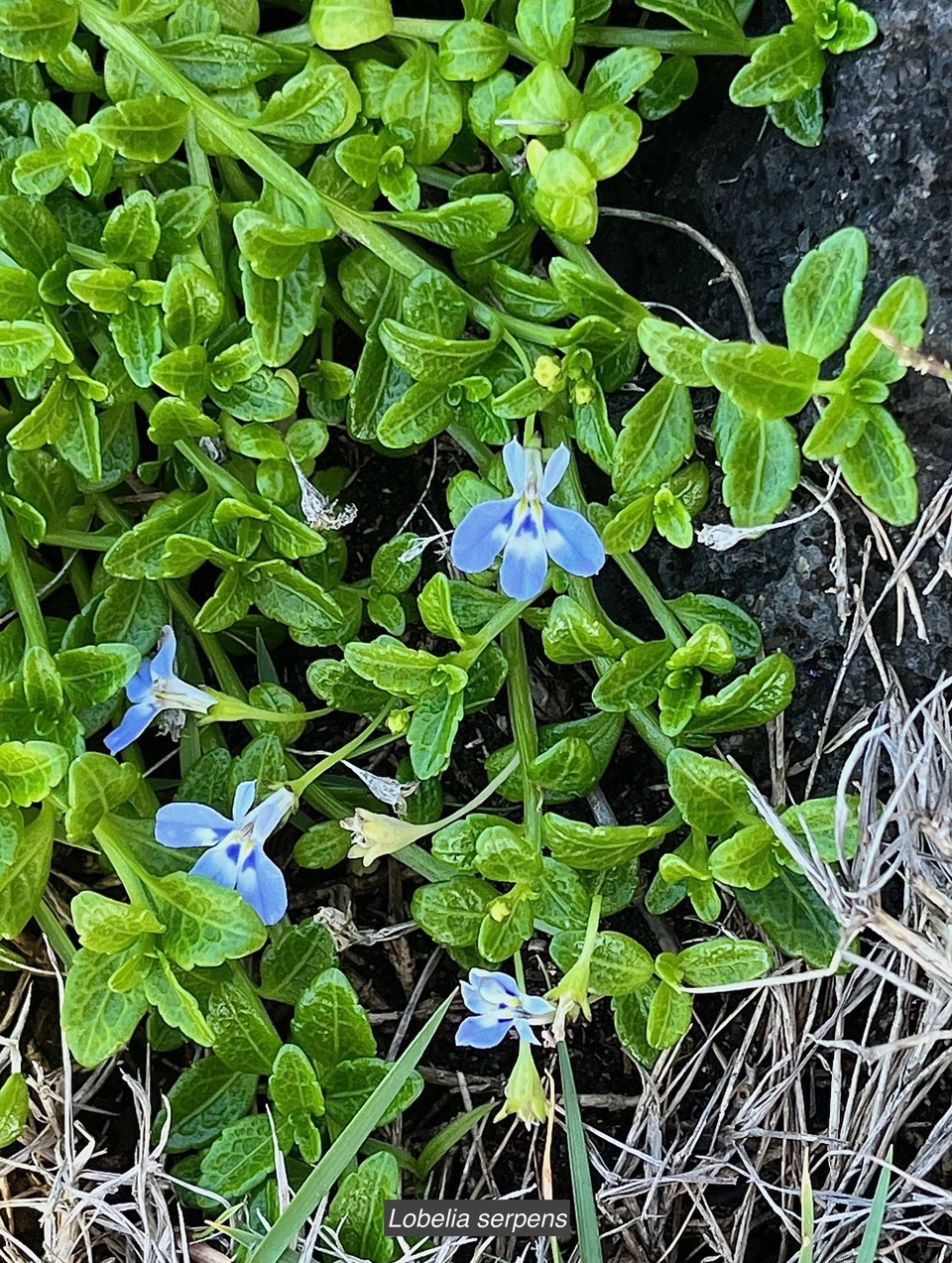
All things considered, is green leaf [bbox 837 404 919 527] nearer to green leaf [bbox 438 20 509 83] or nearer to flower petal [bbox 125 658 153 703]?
green leaf [bbox 438 20 509 83]

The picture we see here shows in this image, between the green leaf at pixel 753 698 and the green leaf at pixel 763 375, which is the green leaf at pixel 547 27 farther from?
the green leaf at pixel 753 698

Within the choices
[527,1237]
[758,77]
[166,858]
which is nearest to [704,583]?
[758,77]

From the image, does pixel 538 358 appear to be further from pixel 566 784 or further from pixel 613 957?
pixel 613 957

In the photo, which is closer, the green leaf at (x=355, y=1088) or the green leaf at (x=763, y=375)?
the green leaf at (x=763, y=375)

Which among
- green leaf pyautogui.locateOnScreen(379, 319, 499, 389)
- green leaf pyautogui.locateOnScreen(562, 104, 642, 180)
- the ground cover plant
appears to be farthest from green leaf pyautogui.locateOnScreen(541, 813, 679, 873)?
green leaf pyautogui.locateOnScreen(562, 104, 642, 180)

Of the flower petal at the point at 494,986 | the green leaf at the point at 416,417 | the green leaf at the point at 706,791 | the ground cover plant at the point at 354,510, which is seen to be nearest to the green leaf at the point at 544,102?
the ground cover plant at the point at 354,510
